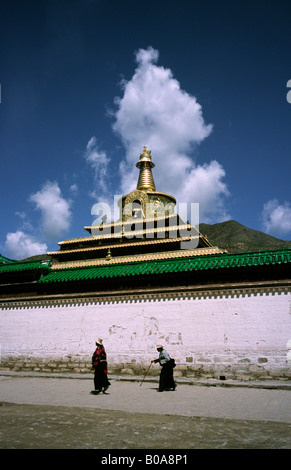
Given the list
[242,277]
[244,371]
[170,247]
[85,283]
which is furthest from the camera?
[170,247]

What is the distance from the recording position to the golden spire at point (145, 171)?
29438 mm

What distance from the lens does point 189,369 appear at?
12.5 metres

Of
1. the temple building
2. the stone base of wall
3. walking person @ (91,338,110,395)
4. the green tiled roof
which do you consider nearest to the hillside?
the green tiled roof

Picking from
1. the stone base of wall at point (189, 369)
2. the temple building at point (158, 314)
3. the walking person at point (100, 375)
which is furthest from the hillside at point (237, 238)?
the walking person at point (100, 375)

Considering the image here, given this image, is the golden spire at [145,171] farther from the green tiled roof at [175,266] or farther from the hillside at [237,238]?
the hillside at [237,238]

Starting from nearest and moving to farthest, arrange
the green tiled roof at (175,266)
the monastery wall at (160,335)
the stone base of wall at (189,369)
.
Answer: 1. the stone base of wall at (189,369)
2. the monastery wall at (160,335)
3. the green tiled roof at (175,266)

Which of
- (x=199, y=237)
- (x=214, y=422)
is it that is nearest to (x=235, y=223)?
(x=199, y=237)

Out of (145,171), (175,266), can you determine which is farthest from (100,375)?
(145,171)

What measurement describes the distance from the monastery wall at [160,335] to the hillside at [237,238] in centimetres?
6875

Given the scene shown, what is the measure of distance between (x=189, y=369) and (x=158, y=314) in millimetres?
2408

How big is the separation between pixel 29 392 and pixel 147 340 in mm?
4852

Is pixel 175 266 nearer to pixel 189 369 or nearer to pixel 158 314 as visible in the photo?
pixel 158 314

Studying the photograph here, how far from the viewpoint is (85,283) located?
1536 centimetres
